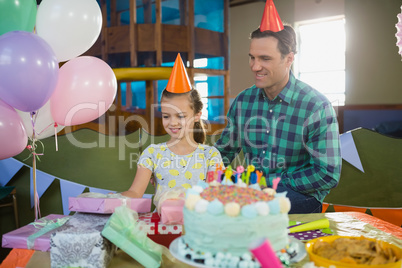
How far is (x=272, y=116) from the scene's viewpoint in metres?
1.83

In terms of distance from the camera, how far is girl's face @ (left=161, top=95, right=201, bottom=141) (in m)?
1.54

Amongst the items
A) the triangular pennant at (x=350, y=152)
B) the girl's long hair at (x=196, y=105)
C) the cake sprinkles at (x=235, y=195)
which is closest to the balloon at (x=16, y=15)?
the girl's long hair at (x=196, y=105)

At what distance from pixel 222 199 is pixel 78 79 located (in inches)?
42.7

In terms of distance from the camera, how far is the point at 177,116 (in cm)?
154

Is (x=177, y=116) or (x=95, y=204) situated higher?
(x=177, y=116)

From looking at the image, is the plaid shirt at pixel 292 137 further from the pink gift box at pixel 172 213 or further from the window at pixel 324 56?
the window at pixel 324 56

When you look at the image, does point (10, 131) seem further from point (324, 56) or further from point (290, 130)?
point (324, 56)

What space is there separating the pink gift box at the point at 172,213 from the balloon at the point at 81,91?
837 mm

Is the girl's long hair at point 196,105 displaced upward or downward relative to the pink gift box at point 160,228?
upward

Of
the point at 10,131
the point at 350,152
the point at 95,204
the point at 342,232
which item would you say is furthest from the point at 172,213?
the point at 350,152

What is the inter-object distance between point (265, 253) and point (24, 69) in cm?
118

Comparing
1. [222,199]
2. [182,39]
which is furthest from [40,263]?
[182,39]

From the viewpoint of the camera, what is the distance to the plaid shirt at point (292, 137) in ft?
5.48

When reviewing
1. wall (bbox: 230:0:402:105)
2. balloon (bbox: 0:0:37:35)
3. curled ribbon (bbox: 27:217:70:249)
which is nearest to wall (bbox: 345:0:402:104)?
wall (bbox: 230:0:402:105)
